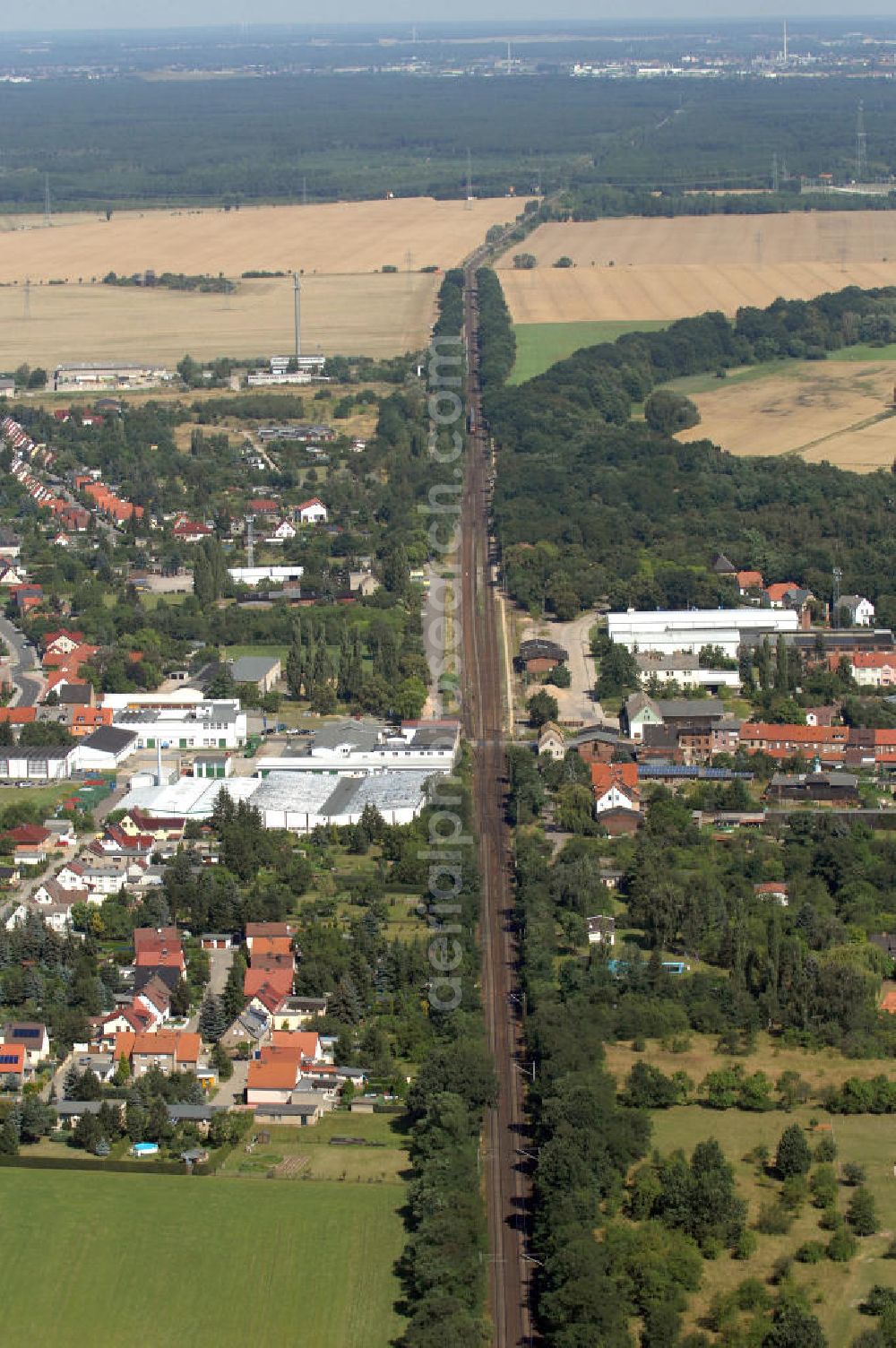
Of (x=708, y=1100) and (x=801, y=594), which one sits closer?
(x=708, y=1100)

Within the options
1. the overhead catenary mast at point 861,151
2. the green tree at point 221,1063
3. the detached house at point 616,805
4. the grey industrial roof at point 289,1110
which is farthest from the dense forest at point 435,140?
the grey industrial roof at point 289,1110

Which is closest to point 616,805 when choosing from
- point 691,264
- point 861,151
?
point 691,264

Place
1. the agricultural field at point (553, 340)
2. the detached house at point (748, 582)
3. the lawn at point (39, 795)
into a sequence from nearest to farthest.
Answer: the lawn at point (39, 795) < the detached house at point (748, 582) < the agricultural field at point (553, 340)

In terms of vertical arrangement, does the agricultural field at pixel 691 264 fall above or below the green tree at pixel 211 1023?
below

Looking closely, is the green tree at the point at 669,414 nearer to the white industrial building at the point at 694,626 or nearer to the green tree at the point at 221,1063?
the white industrial building at the point at 694,626

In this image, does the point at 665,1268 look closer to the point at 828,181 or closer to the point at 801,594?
the point at 801,594

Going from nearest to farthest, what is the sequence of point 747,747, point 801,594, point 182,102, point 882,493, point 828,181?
point 747,747, point 801,594, point 882,493, point 828,181, point 182,102

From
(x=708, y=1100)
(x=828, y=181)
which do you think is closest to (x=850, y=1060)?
(x=708, y=1100)
